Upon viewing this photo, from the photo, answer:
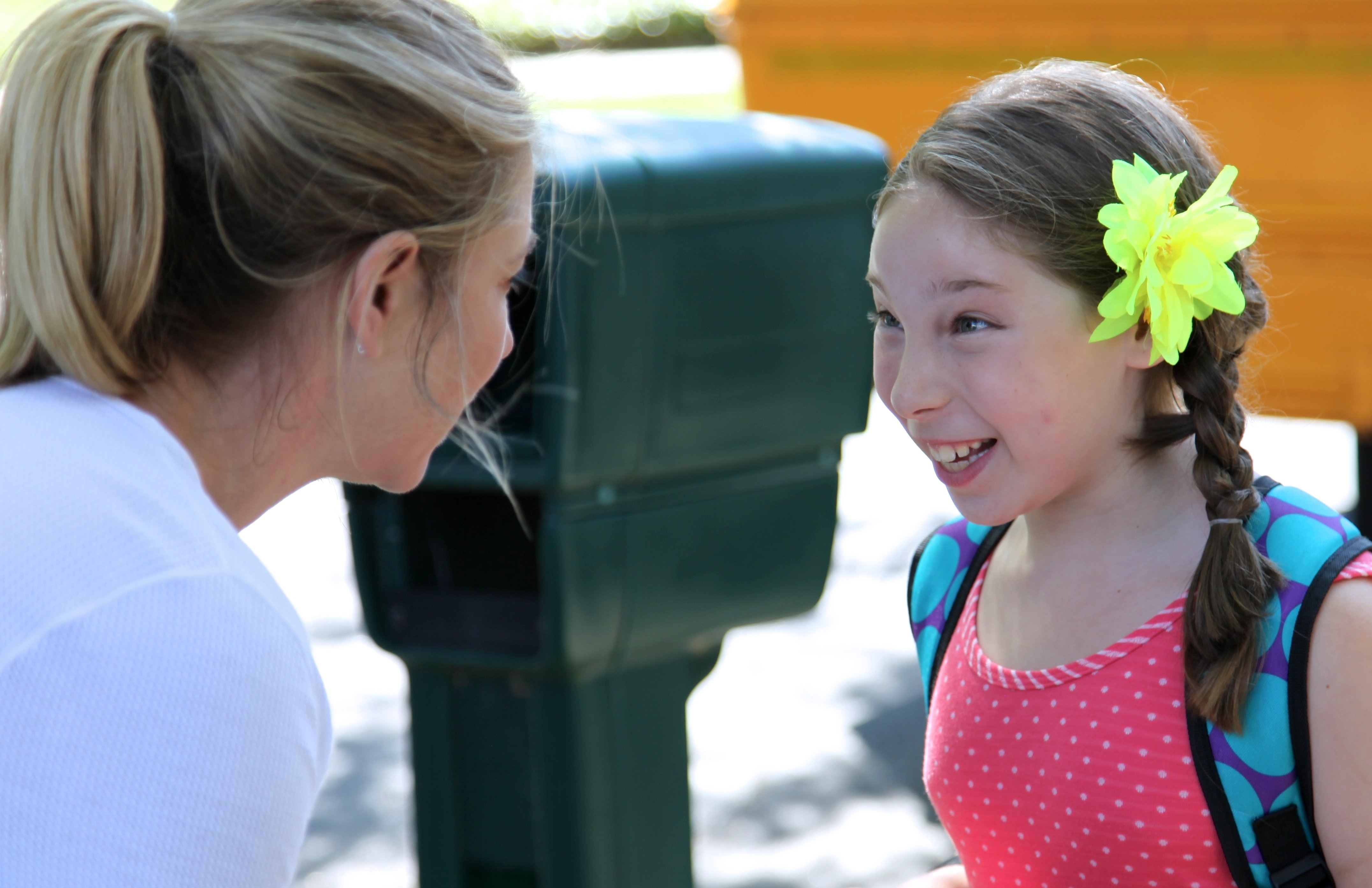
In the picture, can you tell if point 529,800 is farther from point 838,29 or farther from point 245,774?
point 838,29

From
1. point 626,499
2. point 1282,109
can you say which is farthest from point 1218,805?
point 1282,109

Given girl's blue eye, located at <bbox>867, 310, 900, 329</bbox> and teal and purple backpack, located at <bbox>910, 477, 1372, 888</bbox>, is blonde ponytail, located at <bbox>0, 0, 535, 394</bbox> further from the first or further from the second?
teal and purple backpack, located at <bbox>910, 477, 1372, 888</bbox>

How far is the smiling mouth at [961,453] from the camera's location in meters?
1.42

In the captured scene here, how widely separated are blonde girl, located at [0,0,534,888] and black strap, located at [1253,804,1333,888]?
0.77 metres

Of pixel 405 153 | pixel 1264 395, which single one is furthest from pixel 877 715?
pixel 405 153

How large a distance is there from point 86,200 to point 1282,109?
10.7 ft

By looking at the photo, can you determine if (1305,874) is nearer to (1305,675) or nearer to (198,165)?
(1305,675)

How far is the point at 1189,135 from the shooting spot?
4.90ft

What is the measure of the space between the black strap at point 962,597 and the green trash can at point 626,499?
0.71 metres

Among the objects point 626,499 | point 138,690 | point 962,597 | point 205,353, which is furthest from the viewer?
point 626,499

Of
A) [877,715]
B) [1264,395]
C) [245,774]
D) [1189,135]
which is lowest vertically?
[877,715]

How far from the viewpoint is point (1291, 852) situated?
1.23m

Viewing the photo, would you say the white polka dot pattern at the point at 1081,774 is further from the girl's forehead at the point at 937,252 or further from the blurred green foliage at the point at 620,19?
the blurred green foliage at the point at 620,19

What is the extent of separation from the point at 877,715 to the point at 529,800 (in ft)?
5.47
